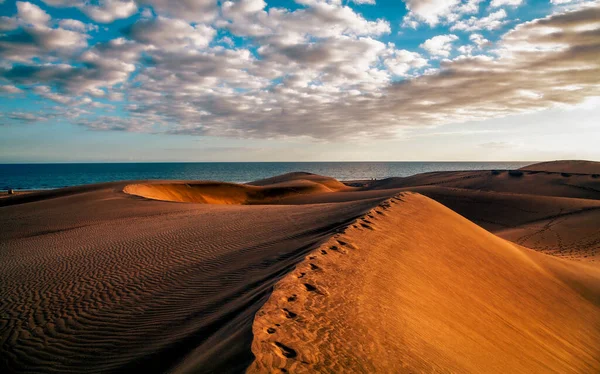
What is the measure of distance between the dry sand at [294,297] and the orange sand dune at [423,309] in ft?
0.09

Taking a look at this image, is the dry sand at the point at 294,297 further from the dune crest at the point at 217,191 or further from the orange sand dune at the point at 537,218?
the dune crest at the point at 217,191

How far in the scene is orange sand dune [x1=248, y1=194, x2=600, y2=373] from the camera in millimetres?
3336

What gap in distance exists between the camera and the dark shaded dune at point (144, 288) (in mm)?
4363

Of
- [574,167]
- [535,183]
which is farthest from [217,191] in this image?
[574,167]

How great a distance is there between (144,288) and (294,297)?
4.14 meters

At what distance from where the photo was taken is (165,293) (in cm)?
663

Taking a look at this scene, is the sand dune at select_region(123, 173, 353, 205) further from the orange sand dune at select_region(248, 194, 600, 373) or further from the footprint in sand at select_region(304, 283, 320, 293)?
the footprint in sand at select_region(304, 283, 320, 293)

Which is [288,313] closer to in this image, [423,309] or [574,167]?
[423,309]

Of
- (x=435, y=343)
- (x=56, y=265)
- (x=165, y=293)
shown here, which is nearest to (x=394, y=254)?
(x=435, y=343)

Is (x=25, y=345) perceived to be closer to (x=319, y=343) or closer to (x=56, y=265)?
(x=56, y=265)

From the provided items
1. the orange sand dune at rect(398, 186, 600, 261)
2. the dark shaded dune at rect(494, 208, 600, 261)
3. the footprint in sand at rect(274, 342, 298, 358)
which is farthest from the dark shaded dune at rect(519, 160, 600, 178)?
the footprint in sand at rect(274, 342, 298, 358)

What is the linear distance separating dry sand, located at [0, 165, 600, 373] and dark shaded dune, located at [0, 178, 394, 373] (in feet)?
0.11

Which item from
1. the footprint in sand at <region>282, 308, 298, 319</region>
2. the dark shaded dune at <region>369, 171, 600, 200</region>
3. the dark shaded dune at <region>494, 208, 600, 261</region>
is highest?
the dark shaded dune at <region>369, 171, 600, 200</region>

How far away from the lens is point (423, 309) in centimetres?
505
